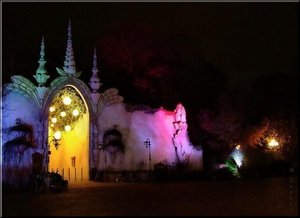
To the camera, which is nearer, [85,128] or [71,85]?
[71,85]

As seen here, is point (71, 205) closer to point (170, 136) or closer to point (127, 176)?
point (127, 176)

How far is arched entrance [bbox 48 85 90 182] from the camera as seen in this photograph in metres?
27.0

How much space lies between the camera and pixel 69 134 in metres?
28.9

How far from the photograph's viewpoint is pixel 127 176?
27188mm

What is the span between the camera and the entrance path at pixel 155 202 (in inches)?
564

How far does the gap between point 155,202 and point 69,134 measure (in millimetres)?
13277

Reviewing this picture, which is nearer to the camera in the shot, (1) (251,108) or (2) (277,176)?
(2) (277,176)

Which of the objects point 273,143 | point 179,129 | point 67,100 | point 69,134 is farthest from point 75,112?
point 273,143

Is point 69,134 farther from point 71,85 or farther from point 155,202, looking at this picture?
point 155,202

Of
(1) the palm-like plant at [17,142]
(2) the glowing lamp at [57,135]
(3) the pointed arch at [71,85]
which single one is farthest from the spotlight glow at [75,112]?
(1) the palm-like plant at [17,142]

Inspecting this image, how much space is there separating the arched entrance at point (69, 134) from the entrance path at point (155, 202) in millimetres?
5476

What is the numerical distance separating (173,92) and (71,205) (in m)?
20.5

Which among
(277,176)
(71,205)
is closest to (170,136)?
(277,176)

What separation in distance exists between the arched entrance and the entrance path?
18.0 ft
